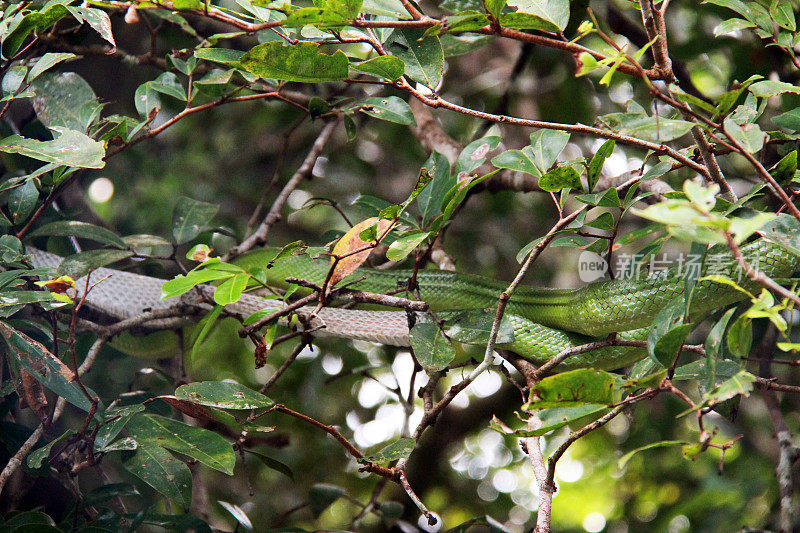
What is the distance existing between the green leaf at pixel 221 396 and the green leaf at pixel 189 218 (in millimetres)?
906

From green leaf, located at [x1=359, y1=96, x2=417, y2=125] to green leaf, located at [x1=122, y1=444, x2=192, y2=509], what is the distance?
109 cm

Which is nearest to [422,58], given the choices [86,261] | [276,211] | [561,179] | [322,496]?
[561,179]

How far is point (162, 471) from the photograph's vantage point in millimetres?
1643

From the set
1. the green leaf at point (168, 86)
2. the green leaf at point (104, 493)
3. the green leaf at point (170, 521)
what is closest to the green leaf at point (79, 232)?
the green leaf at point (168, 86)

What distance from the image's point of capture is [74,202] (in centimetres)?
293

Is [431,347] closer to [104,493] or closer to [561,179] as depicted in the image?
[561,179]

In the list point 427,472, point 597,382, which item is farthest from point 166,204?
point 597,382

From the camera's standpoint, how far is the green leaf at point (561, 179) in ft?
4.58

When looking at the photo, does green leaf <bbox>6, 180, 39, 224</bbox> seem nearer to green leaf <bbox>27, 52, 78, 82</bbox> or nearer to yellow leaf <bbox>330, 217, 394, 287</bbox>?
green leaf <bbox>27, 52, 78, 82</bbox>

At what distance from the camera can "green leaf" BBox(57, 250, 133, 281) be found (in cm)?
197

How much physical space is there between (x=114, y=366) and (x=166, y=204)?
4.99 feet

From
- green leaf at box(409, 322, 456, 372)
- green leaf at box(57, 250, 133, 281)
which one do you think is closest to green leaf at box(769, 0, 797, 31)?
green leaf at box(409, 322, 456, 372)

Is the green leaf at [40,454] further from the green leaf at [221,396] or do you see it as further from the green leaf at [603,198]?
the green leaf at [603,198]

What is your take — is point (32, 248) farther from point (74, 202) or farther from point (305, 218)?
point (305, 218)
